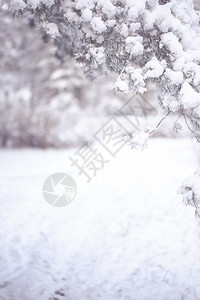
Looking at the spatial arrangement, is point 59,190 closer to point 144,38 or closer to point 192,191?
point 192,191

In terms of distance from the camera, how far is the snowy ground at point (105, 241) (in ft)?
13.8

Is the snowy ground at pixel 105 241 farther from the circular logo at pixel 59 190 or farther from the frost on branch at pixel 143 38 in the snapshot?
the frost on branch at pixel 143 38

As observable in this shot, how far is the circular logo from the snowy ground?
0.61ft

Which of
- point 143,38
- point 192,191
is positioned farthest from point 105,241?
point 143,38

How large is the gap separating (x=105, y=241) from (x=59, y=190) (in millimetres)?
2337

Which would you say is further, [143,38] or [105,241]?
[105,241]

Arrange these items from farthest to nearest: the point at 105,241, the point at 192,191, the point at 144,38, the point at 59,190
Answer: the point at 59,190 → the point at 105,241 → the point at 144,38 → the point at 192,191

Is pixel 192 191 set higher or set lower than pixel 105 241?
higher

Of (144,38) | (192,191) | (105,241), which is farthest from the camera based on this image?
(105,241)

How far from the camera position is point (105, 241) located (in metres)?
5.27

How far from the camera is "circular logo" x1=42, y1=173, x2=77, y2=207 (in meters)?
6.92

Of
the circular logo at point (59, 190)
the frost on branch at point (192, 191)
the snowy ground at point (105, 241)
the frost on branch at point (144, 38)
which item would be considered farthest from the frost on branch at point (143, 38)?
the circular logo at point (59, 190)

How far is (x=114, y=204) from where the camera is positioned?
6.32m

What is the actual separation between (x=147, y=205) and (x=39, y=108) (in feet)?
27.2
